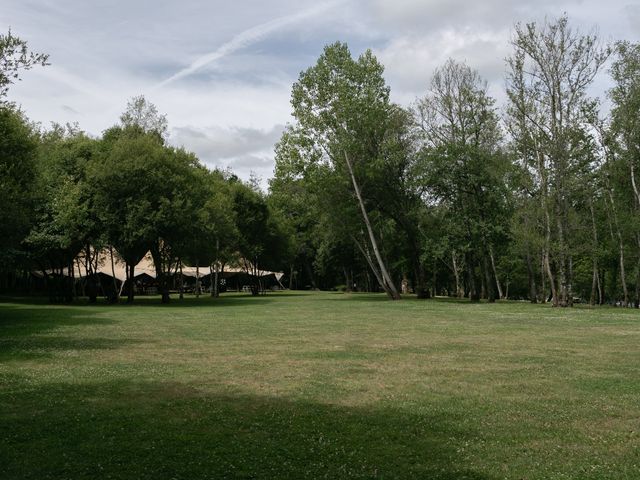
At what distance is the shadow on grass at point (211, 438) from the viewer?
662 cm

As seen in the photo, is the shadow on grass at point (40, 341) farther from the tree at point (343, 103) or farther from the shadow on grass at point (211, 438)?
the tree at point (343, 103)

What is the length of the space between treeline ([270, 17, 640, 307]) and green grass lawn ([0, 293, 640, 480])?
22480mm

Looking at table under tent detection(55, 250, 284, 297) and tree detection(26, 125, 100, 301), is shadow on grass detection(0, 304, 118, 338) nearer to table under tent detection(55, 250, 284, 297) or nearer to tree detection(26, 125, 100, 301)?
tree detection(26, 125, 100, 301)

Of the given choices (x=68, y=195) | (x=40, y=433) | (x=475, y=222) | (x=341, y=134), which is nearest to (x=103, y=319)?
(x=68, y=195)

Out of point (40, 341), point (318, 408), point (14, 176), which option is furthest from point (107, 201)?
point (318, 408)

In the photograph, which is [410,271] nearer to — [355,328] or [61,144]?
[61,144]

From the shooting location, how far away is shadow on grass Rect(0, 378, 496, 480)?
21.7ft

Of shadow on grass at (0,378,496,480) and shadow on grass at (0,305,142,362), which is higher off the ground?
shadow on grass at (0,305,142,362)

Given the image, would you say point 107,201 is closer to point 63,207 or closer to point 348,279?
point 63,207

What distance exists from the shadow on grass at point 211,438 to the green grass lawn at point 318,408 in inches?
1.1

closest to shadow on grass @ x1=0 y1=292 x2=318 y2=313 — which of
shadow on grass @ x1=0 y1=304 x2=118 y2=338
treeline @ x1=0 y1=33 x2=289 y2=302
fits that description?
treeline @ x1=0 y1=33 x2=289 y2=302

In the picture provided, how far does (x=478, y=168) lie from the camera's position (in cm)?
4475

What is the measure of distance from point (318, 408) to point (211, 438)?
2.16 metres

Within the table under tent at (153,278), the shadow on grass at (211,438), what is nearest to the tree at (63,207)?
the table under tent at (153,278)
